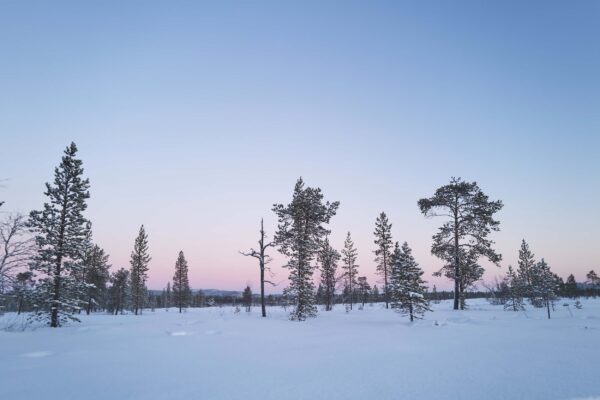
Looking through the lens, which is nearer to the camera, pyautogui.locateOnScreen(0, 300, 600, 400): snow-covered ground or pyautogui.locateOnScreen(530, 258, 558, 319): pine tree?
pyautogui.locateOnScreen(0, 300, 600, 400): snow-covered ground

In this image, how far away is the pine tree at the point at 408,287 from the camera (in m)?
21.1

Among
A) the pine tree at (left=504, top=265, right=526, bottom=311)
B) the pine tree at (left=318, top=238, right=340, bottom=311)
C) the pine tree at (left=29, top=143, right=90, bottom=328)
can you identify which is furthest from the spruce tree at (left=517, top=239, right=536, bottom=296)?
the pine tree at (left=29, top=143, right=90, bottom=328)

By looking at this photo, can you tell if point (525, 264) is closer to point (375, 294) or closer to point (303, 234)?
point (303, 234)

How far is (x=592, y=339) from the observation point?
12164 millimetres

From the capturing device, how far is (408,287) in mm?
21406

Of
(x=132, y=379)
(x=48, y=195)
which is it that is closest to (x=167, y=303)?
(x=48, y=195)

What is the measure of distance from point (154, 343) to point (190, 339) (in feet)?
5.05

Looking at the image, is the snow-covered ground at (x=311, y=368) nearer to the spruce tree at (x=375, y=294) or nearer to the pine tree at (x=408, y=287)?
the pine tree at (x=408, y=287)

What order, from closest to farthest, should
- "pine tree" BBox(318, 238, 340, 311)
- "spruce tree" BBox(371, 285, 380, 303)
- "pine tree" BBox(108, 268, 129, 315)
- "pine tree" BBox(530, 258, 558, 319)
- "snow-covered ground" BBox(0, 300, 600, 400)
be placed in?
1. "snow-covered ground" BBox(0, 300, 600, 400)
2. "pine tree" BBox(530, 258, 558, 319)
3. "pine tree" BBox(318, 238, 340, 311)
4. "pine tree" BBox(108, 268, 129, 315)
5. "spruce tree" BBox(371, 285, 380, 303)

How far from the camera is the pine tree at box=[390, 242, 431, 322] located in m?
21.1

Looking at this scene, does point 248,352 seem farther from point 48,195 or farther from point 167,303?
point 167,303

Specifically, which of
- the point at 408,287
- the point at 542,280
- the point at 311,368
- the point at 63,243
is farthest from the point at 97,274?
the point at 542,280

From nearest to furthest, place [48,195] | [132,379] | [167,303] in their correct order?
[132,379] < [48,195] < [167,303]

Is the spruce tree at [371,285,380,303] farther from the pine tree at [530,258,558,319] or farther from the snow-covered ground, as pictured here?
the snow-covered ground
